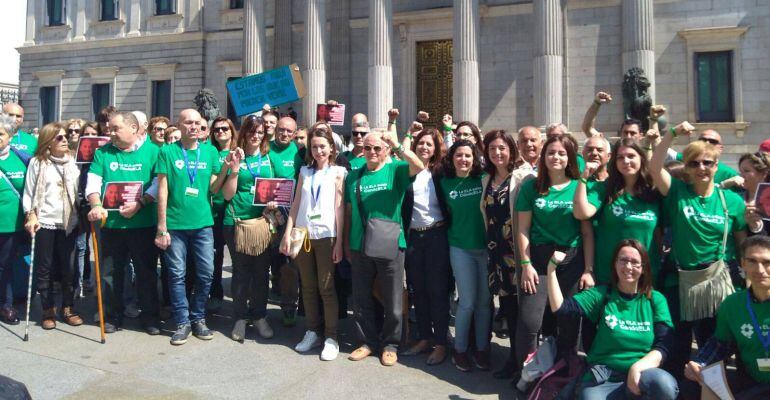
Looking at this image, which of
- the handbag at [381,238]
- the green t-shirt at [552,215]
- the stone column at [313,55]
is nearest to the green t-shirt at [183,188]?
the handbag at [381,238]

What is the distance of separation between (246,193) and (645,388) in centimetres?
411

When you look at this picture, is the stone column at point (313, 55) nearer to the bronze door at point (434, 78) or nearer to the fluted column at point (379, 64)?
the fluted column at point (379, 64)

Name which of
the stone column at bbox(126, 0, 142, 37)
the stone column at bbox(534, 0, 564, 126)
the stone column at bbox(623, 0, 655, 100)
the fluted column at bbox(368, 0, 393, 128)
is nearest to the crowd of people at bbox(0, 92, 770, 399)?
the stone column at bbox(534, 0, 564, 126)

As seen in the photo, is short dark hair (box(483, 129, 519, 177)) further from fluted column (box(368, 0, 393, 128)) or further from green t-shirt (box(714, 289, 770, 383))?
fluted column (box(368, 0, 393, 128))

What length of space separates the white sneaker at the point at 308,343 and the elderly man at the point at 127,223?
160 centimetres

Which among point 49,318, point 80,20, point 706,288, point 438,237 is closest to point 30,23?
point 80,20

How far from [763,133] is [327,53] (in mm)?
16438

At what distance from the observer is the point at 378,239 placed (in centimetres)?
529

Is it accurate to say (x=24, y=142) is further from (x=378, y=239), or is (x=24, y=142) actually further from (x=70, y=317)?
(x=378, y=239)

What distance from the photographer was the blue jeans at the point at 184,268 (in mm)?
5984

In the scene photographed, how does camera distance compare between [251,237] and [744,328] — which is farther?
[251,237]

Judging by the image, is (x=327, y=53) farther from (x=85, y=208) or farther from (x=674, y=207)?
(x=674, y=207)

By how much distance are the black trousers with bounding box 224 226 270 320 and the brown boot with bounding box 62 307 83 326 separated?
5.84ft

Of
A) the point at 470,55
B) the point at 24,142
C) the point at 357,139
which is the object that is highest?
the point at 470,55
